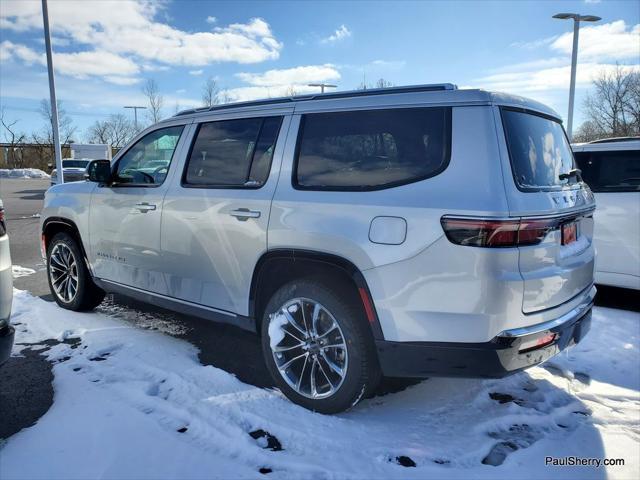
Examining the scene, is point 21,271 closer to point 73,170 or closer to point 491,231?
point 491,231

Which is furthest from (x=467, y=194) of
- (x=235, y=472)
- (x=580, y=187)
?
(x=235, y=472)

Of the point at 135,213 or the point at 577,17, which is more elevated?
the point at 577,17

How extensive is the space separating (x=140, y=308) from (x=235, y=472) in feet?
10.6

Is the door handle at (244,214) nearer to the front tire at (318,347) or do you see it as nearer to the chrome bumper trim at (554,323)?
the front tire at (318,347)

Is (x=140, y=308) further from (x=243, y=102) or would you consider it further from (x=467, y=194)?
(x=467, y=194)

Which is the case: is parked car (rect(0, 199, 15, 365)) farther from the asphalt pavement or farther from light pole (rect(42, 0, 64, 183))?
light pole (rect(42, 0, 64, 183))

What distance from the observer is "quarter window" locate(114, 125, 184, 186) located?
419cm

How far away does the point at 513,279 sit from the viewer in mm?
2451

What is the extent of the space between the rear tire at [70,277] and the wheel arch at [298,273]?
2460 millimetres

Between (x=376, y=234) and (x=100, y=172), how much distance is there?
3.03m

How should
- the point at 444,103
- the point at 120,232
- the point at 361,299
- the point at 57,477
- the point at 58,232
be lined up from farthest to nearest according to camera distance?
the point at 58,232 < the point at 120,232 < the point at 361,299 < the point at 444,103 < the point at 57,477

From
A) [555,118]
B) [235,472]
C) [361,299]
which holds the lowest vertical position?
[235,472]

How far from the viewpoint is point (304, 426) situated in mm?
2967

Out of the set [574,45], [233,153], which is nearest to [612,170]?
[233,153]
